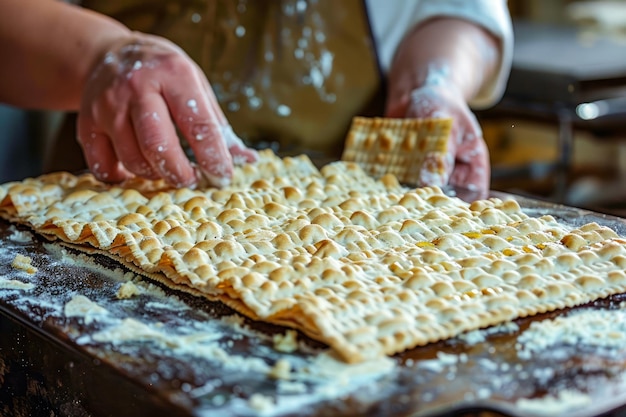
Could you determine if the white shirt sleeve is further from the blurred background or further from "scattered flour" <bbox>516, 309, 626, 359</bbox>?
"scattered flour" <bbox>516, 309, 626, 359</bbox>

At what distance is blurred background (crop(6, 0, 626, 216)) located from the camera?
3225 mm

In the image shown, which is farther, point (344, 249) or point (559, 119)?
point (559, 119)

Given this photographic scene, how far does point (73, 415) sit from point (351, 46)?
1556 mm

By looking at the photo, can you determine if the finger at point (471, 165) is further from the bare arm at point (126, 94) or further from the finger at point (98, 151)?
the finger at point (98, 151)

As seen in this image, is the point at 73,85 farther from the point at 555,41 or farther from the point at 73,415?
the point at 555,41

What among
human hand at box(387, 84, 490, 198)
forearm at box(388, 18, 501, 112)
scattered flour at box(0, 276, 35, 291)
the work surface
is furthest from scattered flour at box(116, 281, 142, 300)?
forearm at box(388, 18, 501, 112)

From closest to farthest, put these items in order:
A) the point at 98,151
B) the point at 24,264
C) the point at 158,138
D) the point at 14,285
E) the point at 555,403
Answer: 1. the point at 555,403
2. the point at 14,285
3. the point at 24,264
4. the point at 158,138
5. the point at 98,151

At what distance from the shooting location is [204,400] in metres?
0.85

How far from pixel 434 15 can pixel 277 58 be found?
1.47 ft

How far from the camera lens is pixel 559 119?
10.6 ft

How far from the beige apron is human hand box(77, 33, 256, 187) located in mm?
529

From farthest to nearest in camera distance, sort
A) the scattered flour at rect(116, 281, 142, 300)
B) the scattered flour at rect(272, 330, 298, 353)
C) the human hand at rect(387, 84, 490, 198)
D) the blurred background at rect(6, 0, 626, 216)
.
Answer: the blurred background at rect(6, 0, 626, 216)
the human hand at rect(387, 84, 490, 198)
the scattered flour at rect(116, 281, 142, 300)
the scattered flour at rect(272, 330, 298, 353)

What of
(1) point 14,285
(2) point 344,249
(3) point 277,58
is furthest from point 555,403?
(3) point 277,58

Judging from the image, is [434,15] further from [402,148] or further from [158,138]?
[158,138]
